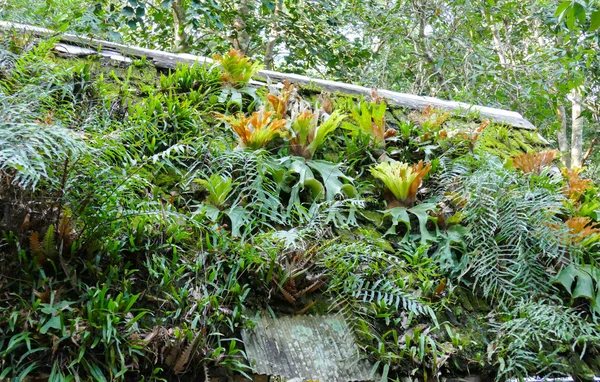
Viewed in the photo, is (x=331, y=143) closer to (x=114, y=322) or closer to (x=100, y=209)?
(x=100, y=209)

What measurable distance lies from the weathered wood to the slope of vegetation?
0.73 feet

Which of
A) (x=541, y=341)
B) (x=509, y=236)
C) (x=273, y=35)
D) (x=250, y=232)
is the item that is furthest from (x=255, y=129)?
(x=273, y=35)

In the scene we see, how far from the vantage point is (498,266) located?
9.50 feet

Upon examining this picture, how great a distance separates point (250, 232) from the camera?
2607 millimetres

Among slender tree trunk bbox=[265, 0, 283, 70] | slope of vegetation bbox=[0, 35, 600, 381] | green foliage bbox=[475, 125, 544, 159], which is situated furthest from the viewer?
slender tree trunk bbox=[265, 0, 283, 70]

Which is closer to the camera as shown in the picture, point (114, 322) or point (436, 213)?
point (114, 322)

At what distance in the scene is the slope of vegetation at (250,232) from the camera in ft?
6.34

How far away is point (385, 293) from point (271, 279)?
1.94ft

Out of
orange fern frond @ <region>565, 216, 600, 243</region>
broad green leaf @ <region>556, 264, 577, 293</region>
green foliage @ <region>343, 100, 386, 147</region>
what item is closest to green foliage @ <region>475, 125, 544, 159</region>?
green foliage @ <region>343, 100, 386, 147</region>

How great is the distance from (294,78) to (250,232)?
2030mm

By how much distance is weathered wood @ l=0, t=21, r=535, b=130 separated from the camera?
12.0 feet

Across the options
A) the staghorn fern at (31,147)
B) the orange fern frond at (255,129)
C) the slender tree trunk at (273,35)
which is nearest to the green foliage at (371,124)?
the orange fern frond at (255,129)

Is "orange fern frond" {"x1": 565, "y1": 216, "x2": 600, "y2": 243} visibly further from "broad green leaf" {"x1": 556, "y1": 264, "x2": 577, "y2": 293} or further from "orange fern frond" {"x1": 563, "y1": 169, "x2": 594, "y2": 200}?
"orange fern frond" {"x1": 563, "y1": 169, "x2": 594, "y2": 200}

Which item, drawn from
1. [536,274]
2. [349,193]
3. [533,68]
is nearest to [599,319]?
A: [536,274]
